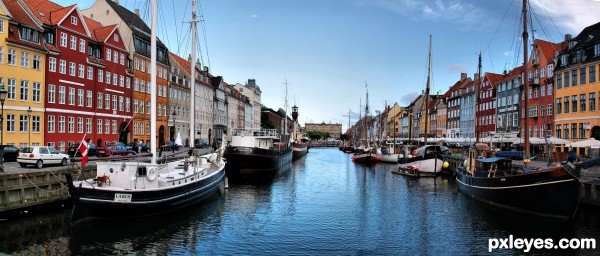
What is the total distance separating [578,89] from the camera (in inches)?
2095

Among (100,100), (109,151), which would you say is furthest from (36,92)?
(109,151)

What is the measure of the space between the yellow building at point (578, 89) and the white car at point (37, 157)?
2047 inches

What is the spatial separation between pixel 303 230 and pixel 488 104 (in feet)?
233

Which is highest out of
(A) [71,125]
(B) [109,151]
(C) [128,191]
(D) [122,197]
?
(A) [71,125]

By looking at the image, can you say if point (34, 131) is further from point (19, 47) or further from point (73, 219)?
point (73, 219)

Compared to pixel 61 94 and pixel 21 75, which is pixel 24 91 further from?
pixel 61 94

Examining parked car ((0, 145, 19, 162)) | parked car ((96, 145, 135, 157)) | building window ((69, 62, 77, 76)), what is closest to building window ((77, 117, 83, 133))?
building window ((69, 62, 77, 76))

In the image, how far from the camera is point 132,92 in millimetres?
62656

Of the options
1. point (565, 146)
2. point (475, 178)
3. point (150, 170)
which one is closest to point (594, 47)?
point (565, 146)

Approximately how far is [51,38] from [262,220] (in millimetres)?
34456

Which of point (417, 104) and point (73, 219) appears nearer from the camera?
point (73, 219)

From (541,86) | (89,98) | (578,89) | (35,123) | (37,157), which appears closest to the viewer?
(37,157)

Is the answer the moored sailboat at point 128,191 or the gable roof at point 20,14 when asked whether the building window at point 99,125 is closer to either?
the gable roof at point 20,14

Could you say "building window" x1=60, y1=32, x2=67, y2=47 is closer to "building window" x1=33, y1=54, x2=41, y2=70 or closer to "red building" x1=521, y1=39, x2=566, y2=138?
"building window" x1=33, y1=54, x2=41, y2=70
